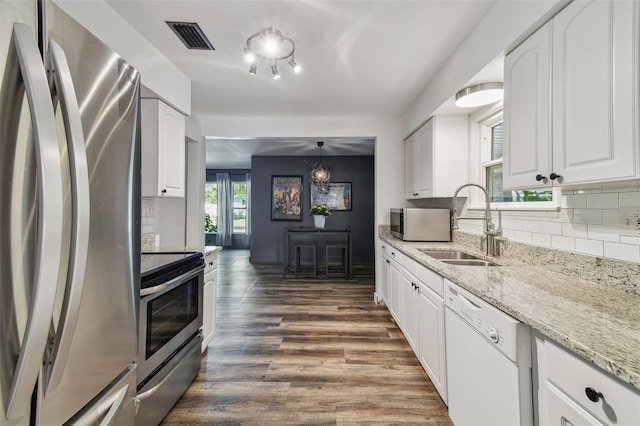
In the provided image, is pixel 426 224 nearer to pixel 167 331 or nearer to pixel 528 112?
pixel 528 112

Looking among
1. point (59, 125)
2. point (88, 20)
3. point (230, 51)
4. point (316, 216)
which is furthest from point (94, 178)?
point (316, 216)

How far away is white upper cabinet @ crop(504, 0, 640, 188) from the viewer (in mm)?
948

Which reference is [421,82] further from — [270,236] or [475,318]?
[270,236]

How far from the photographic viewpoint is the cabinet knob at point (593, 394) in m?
0.71

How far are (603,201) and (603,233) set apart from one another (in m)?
0.16

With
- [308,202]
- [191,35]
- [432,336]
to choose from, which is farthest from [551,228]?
[308,202]

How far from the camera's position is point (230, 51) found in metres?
2.07

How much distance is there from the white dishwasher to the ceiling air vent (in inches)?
89.5

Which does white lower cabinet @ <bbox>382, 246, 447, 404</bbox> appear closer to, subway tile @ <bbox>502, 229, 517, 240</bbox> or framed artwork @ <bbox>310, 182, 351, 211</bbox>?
subway tile @ <bbox>502, 229, 517, 240</bbox>

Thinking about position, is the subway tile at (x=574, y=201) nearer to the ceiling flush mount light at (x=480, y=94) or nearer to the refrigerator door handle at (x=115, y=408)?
the ceiling flush mount light at (x=480, y=94)

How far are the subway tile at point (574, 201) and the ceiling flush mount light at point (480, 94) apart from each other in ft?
2.92

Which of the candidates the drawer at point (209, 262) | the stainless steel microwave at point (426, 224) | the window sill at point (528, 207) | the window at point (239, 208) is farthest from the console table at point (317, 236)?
the window at point (239, 208)

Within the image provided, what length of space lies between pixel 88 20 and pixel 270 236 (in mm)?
5109

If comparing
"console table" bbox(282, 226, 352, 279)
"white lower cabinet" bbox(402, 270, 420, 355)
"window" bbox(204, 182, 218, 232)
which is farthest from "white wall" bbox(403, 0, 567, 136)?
"window" bbox(204, 182, 218, 232)
